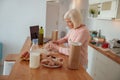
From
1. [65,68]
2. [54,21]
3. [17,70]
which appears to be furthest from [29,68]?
[54,21]

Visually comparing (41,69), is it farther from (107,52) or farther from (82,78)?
(107,52)

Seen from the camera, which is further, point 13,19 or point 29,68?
point 13,19

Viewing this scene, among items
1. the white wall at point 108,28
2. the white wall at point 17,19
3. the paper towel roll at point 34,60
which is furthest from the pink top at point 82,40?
the white wall at point 17,19

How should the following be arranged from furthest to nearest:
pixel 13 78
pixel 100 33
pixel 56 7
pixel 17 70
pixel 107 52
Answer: pixel 56 7 < pixel 100 33 < pixel 107 52 < pixel 17 70 < pixel 13 78

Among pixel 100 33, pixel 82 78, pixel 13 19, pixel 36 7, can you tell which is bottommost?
pixel 82 78

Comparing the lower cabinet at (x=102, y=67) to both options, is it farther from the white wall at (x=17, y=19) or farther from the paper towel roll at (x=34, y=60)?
the white wall at (x=17, y=19)

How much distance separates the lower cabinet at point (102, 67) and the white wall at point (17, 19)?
1.91 metres

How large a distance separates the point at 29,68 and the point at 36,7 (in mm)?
3030

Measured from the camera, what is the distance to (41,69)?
1.37 m

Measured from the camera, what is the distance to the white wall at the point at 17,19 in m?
4.09

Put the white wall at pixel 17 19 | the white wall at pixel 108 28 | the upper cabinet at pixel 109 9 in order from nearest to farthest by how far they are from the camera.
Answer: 1. the upper cabinet at pixel 109 9
2. the white wall at pixel 108 28
3. the white wall at pixel 17 19

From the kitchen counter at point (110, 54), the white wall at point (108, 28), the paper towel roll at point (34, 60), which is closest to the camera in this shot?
the paper towel roll at point (34, 60)

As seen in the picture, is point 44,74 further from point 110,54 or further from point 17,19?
point 17,19

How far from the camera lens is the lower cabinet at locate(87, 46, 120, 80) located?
210 centimetres
